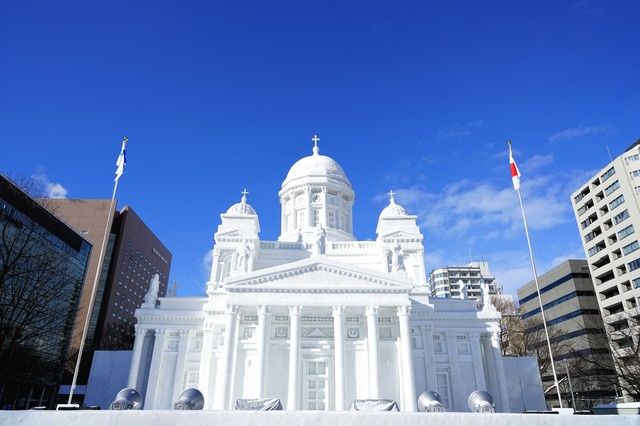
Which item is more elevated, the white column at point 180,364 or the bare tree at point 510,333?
the bare tree at point 510,333

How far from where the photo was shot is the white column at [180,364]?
32.2 metres

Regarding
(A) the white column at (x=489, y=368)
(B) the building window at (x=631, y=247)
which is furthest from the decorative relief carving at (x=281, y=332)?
(B) the building window at (x=631, y=247)

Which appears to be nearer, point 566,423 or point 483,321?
point 566,423

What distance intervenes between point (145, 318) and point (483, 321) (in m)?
28.5

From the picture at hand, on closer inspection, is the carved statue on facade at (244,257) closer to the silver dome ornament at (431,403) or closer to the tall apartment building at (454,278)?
the silver dome ornament at (431,403)

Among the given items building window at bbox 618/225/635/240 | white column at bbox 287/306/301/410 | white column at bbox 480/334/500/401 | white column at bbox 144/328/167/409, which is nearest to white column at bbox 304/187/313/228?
white column at bbox 287/306/301/410

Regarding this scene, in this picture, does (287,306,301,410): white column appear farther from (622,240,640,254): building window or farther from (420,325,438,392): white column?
(622,240,640,254): building window

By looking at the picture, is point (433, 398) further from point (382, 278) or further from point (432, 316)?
point (432, 316)

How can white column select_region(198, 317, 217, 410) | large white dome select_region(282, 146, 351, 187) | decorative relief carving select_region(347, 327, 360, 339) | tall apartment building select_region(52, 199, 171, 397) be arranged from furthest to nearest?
tall apartment building select_region(52, 199, 171, 397), large white dome select_region(282, 146, 351, 187), decorative relief carving select_region(347, 327, 360, 339), white column select_region(198, 317, 217, 410)

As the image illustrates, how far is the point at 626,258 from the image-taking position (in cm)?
6197

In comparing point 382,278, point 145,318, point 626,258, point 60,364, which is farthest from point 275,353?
point 626,258

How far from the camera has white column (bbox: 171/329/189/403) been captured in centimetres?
3216

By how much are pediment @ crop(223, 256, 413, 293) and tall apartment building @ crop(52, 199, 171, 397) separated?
4891 centimetres

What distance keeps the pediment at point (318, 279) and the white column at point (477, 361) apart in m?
10.1
